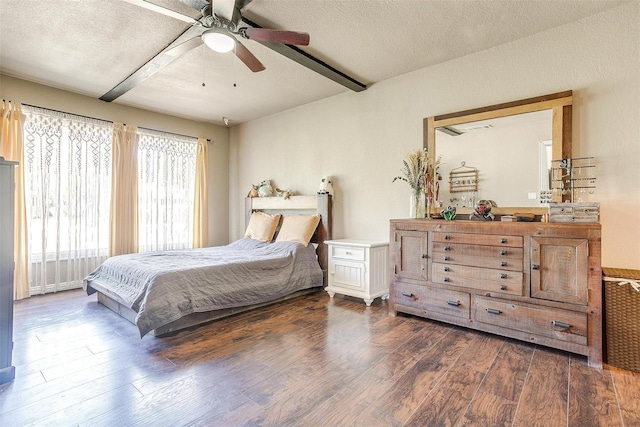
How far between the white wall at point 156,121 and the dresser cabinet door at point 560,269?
192 inches

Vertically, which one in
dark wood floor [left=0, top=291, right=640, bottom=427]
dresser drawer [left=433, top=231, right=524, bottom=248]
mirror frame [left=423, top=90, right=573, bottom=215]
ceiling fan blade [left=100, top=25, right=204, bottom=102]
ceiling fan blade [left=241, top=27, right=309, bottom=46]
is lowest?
dark wood floor [left=0, top=291, right=640, bottom=427]

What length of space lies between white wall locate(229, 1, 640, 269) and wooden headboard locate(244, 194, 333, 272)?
16 cm

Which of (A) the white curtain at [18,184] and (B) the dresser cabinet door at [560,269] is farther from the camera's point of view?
(A) the white curtain at [18,184]

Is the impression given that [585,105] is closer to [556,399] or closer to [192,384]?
[556,399]

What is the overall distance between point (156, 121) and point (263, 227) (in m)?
2.40

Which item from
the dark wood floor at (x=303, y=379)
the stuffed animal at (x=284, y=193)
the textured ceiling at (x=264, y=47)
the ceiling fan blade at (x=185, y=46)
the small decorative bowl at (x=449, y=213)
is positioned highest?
the textured ceiling at (x=264, y=47)

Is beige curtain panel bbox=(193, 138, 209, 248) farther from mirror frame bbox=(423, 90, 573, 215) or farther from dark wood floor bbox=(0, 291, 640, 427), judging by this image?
mirror frame bbox=(423, 90, 573, 215)

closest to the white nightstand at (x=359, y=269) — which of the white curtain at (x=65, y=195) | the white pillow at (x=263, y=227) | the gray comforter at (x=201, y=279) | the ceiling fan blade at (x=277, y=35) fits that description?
the gray comforter at (x=201, y=279)

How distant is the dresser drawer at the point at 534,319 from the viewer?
223cm

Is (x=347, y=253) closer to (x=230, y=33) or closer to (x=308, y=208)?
(x=308, y=208)

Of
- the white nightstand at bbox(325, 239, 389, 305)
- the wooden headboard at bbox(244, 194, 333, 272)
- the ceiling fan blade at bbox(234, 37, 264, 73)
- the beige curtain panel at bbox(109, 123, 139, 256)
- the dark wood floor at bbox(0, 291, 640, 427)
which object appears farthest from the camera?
the beige curtain panel at bbox(109, 123, 139, 256)

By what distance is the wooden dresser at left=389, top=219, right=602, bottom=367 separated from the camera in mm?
2203

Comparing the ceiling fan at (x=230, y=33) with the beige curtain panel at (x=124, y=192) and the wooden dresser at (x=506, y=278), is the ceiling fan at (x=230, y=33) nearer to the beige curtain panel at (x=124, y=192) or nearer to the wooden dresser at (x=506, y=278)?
the wooden dresser at (x=506, y=278)

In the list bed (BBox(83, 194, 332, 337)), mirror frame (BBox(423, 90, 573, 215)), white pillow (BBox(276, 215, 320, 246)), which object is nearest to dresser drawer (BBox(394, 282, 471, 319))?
mirror frame (BBox(423, 90, 573, 215))
